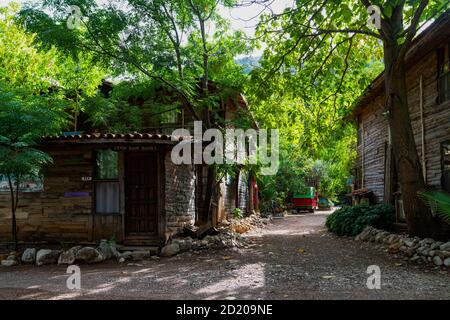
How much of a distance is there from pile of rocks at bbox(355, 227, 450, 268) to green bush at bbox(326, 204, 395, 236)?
5.67 feet

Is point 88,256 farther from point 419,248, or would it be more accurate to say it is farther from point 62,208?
point 419,248

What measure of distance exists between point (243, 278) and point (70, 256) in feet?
14.7

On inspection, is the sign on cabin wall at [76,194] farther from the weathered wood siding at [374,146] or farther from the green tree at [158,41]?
the weathered wood siding at [374,146]

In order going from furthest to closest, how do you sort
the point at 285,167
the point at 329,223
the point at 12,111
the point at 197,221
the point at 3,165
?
1. the point at 285,167
2. the point at 329,223
3. the point at 197,221
4. the point at 12,111
5. the point at 3,165

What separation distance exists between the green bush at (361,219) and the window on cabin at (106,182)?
7.49 m

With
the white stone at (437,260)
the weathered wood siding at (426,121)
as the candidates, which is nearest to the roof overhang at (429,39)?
the weathered wood siding at (426,121)

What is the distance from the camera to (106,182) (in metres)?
9.89

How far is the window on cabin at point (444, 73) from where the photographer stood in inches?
367

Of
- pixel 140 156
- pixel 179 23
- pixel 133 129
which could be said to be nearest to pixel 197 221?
pixel 140 156

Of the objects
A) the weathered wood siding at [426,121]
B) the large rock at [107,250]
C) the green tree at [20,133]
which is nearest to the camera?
the green tree at [20,133]

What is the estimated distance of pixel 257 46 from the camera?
1096 centimetres

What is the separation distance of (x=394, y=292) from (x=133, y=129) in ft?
33.2

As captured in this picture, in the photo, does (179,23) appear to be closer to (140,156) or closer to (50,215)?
(140,156)

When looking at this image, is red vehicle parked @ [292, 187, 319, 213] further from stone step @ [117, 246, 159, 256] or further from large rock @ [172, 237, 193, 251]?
stone step @ [117, 246, 159, 256]
